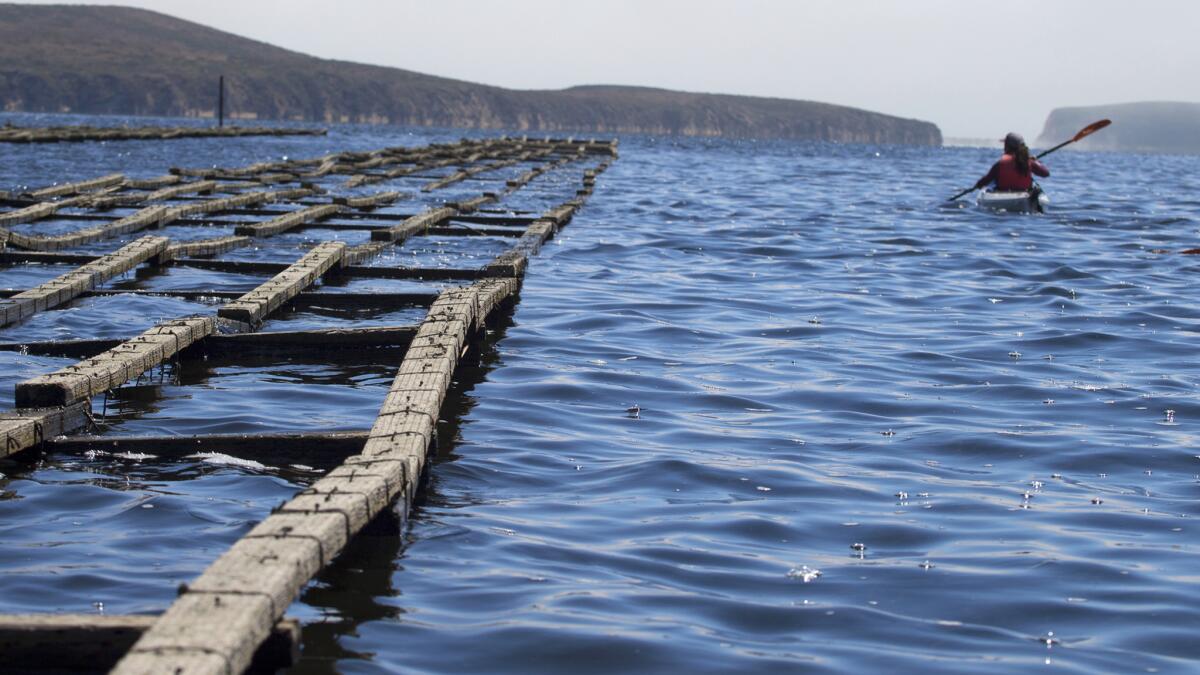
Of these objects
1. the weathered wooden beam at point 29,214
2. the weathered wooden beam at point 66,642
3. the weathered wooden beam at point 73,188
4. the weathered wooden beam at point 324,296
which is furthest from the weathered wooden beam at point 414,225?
the weathered wooden beam at point 66,642

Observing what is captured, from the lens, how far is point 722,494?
6852 millimetres

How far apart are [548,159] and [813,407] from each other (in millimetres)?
42079

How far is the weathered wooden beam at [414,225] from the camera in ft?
54.7

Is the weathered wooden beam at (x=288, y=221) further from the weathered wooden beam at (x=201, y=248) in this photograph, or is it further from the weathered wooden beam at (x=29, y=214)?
the weathered wooden beam at (x=29, y=214)

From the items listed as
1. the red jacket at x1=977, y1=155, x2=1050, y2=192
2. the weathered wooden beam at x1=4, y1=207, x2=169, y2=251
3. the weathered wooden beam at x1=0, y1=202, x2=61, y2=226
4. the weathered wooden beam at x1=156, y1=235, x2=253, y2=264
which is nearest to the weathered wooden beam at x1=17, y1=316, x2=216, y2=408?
the weathered wooden beam at x1=156, y1=235, x2=253, y2=264

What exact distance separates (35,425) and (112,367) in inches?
36.7

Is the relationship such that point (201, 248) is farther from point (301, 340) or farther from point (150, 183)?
point (150, 183)

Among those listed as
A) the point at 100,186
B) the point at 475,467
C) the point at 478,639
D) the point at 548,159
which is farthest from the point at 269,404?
the point at 548,159

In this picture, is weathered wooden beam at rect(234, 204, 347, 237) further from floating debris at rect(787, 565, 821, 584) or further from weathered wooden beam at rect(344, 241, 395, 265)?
floating debris at rect(787, 565, 821, 584)

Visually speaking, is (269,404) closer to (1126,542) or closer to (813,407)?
(813,407)

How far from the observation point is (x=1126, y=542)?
6203mm

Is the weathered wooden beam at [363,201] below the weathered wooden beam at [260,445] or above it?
above

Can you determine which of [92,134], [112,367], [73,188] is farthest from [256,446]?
[92,134]

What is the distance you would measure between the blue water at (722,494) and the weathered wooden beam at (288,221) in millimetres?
3351
